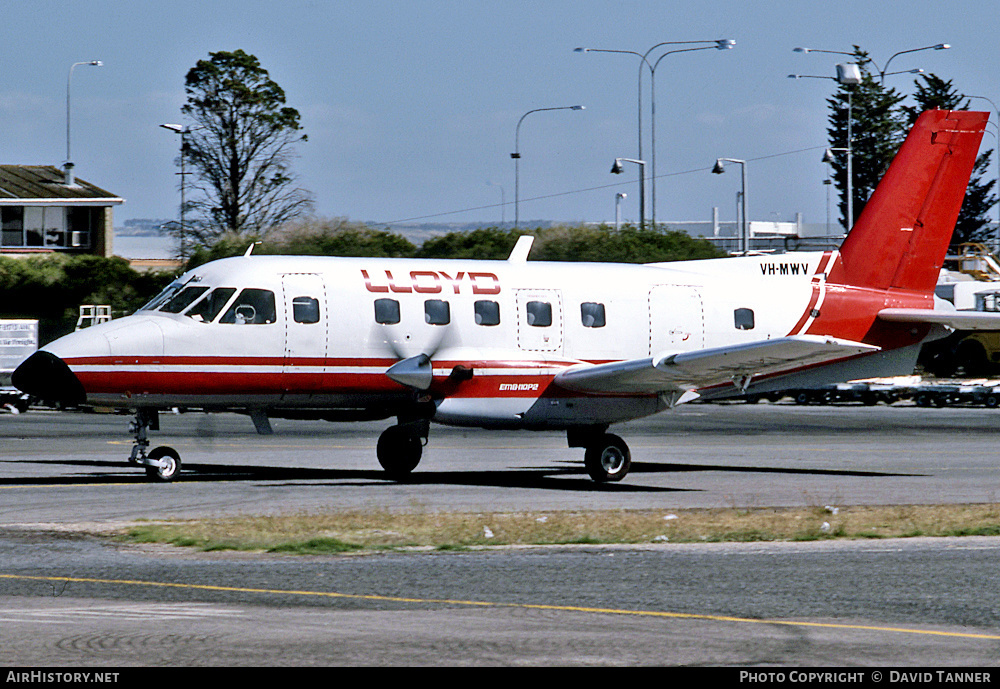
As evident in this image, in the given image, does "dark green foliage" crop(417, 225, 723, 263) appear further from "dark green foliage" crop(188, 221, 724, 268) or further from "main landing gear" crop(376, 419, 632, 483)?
"main landing gear" crop(376, 419, 632, 483)

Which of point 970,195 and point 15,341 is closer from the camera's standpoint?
point 15,341

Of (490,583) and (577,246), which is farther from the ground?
(577,246)

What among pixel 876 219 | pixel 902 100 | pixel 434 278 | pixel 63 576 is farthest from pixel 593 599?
pixel 902 100

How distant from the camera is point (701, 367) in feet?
67.2

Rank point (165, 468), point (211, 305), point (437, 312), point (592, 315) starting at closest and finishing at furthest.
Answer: point (165, 468), point (211, 305), point (437, 312), point (592, 315)

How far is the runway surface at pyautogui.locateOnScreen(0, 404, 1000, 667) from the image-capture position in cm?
858

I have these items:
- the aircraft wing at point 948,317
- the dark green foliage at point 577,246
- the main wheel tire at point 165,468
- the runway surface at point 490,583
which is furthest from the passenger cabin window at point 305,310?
the dark green foliage at point 577,246

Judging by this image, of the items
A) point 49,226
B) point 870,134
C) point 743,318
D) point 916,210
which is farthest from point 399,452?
point 870,134

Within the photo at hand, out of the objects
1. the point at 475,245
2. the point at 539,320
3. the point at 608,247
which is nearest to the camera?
the point at 539,320

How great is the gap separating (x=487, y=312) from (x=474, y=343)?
1.89ft

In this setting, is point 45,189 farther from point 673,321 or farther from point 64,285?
point 673,321

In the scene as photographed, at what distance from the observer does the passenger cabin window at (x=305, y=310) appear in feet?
69.6

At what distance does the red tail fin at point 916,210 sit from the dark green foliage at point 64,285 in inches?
1636

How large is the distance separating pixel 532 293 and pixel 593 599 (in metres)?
12.1
